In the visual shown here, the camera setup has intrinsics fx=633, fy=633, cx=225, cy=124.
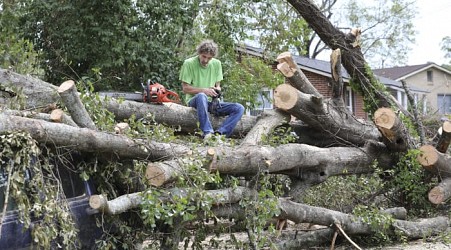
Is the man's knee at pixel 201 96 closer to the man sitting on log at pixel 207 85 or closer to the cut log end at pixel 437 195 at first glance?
the man sitting on log at pixel 207 85

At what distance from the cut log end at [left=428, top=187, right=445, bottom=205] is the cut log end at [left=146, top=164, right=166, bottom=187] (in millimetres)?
4993

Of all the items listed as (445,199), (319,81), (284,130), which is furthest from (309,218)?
(319,81)

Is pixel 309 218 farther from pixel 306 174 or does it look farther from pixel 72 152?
pixel 72 152

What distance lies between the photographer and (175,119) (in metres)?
8.02

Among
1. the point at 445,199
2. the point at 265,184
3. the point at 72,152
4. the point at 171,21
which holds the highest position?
the point at 171,21

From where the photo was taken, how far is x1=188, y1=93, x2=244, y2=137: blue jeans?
7652mm

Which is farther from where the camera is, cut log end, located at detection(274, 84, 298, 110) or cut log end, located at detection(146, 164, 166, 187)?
cut log end, located at detection(274, 84, 298, 110)

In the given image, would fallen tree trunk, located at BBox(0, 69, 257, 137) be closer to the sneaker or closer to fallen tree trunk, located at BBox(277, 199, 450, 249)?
the sneaker

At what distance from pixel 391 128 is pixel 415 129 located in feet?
5.15

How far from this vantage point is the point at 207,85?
27.2 feet

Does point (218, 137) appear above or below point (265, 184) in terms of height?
above

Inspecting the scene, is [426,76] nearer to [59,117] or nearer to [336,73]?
[336,73]

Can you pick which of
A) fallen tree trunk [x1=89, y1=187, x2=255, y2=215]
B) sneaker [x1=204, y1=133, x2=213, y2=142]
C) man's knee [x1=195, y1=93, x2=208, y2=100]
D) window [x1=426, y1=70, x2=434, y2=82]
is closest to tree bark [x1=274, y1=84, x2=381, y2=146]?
man's knee [x1=195, y1=93, x2=208, y2=100]

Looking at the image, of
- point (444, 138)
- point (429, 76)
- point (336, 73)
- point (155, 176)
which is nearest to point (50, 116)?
point (155, 176)
